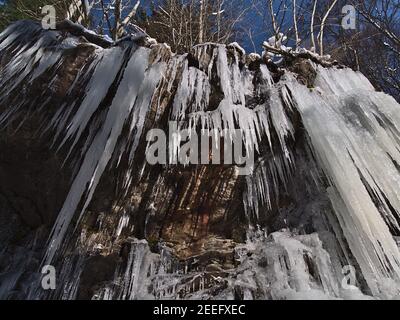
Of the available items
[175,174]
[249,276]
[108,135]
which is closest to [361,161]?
[249,276]

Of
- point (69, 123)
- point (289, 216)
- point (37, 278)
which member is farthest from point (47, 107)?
point (289, 216)

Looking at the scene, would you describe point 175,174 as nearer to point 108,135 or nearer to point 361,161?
point 108,135

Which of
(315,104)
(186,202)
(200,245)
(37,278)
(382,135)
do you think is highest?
(315,104)

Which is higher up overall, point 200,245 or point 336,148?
point 336,148

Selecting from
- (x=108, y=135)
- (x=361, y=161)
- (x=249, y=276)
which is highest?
(x=108, y=135)

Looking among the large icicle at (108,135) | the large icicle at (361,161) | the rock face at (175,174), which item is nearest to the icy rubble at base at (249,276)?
the rock face at (175,174)

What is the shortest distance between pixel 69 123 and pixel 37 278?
1.21 m

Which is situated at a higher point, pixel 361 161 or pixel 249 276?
pixel 361 161

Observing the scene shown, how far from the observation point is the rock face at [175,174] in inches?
109

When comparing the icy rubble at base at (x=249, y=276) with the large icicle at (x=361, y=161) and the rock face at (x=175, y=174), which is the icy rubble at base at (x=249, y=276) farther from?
the large icicle at (x=361, y=161)

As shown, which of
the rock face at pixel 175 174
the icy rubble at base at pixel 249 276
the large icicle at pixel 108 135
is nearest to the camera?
the icy rubble at base at pixel 249 276

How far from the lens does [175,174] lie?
3191 mm

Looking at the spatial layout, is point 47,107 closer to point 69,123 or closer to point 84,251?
point 69,123

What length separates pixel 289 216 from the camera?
3121mm
